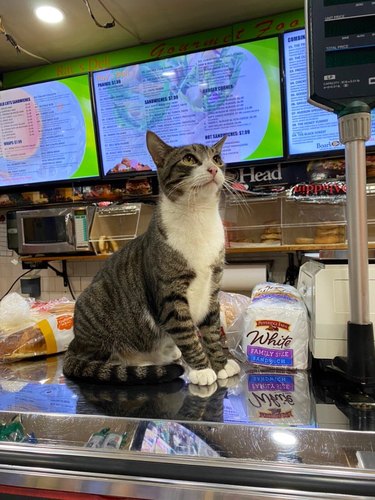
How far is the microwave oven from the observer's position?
2096 millimetres

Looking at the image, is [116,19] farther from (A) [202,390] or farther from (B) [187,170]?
(A) [202,390]

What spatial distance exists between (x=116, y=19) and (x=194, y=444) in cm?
223

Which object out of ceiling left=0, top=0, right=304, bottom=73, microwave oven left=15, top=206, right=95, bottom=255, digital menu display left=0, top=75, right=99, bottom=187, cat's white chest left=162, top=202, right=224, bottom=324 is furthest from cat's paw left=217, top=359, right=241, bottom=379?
ceiling left=0, top=0, right=304, bottom=73

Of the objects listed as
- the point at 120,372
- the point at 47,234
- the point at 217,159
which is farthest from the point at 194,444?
the point at 47,234

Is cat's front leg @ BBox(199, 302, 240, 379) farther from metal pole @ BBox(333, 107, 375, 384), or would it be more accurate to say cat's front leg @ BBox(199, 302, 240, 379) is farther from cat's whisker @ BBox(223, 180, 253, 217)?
cat's whisker @ BBox(223, 180, 253, 217)

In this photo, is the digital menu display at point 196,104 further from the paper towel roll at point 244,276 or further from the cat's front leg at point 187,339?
the cat's front leg at point 187,339

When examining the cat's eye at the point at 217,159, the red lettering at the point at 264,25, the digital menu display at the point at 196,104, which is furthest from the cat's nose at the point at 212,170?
the red lettering at the point at 264,25

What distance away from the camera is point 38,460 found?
1.74 feet

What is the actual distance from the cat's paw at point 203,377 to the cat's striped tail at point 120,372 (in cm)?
4

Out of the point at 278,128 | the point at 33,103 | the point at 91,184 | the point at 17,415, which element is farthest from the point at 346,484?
the point at 33,103

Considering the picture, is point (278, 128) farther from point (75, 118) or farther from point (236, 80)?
point (75, 118)

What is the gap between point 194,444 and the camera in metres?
0.53

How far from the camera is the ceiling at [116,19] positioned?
189 centimetres

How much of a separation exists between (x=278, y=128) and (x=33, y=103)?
157 centimetres
